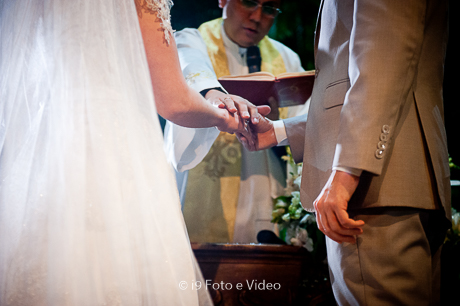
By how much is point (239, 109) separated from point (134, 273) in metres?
0.99

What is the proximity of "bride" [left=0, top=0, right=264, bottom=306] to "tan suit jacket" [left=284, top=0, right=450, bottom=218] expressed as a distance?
51 cm

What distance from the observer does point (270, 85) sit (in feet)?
6.19

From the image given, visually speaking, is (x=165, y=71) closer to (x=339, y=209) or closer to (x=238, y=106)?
(x=238, y=106)

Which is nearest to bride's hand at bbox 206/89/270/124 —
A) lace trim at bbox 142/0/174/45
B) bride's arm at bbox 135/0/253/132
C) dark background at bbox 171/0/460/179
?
bride's arm at bbox 135/0/253/132

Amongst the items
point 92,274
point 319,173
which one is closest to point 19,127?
point 92,274

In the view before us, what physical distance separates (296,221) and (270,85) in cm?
72

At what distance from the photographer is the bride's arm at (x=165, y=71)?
3.96 ft

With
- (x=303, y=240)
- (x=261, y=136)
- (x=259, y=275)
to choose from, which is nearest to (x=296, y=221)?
(x=303, y=240)

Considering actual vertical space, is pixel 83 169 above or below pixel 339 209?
above

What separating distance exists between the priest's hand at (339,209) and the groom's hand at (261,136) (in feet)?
2.58

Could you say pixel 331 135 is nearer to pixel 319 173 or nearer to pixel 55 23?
pixel 319 173

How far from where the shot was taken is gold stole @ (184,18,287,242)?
232 cm

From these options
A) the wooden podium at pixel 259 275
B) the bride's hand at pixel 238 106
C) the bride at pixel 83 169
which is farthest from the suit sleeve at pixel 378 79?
the wooden podium at pixel 259 275

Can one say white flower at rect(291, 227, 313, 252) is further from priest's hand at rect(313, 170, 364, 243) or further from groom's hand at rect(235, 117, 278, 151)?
priest's hand at rect(313, 170, 364, 243)
